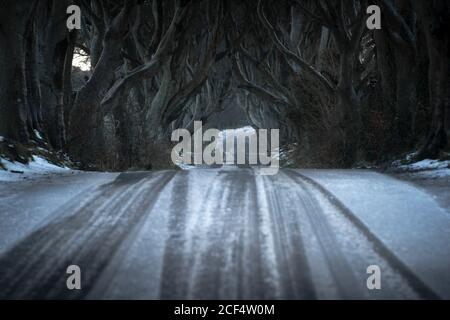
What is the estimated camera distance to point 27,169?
6.36 m

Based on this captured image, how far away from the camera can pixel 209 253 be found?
3.21 metres

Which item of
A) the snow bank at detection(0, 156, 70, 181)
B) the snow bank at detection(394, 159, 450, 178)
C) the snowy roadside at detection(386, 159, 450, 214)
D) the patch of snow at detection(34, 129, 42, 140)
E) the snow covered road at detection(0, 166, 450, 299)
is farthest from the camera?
the patch of snow at detection(34, 129, 42, 140)

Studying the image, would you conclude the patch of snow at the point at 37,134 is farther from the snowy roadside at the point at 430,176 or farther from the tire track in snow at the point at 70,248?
the snowy roadside at the point at 430,176

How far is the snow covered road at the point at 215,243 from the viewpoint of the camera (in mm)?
2820

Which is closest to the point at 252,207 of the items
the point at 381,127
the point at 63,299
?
the point at 63,299

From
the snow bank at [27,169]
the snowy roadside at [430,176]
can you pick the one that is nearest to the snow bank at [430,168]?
the snowy roadside at [430,176]

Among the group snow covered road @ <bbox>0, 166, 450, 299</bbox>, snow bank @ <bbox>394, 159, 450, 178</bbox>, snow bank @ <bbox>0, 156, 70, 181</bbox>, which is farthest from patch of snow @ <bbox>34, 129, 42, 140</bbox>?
snow bank @ <bbox>394, 159, 450, 178</bbox>

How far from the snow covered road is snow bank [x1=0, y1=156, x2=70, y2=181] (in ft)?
3.38

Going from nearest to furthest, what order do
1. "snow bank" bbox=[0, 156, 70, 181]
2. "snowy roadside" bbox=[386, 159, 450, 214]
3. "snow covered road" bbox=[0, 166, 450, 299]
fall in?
"snow covered road" bbox=[0, 166, 450, 299], "snowy roadside" bbox=[386, 159, 450, 214], "snow bank" bbox=[0, 156, 70, 181]

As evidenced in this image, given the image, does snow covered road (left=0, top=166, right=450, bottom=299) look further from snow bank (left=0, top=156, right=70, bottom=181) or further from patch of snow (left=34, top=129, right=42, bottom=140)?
patch of snow (left=34, top=129, right=42, bottom=140)

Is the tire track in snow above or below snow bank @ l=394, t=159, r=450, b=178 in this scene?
below

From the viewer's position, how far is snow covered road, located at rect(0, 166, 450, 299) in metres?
2.82

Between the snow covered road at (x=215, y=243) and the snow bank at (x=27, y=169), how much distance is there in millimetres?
1030

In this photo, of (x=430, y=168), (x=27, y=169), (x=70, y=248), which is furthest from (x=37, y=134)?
(x=430, y=168)
